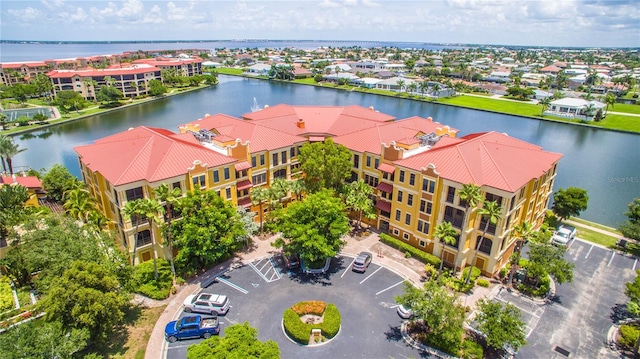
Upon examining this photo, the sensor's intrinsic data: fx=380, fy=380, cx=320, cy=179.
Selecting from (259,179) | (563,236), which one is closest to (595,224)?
(563,236)

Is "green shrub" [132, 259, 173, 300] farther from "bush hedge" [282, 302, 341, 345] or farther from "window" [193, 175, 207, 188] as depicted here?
"bush hedge" [282, 302, 341, 345]

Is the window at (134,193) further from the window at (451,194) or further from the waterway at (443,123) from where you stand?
the waterway at (443,123)

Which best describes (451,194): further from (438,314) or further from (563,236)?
(563,236)

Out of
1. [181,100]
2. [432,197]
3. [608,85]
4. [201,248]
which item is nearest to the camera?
[201,248]

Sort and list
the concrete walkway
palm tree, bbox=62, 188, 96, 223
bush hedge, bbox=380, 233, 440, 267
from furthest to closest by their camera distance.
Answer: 1. bush hedge, bbox=380, 233, 440, 267
2. palm tree, bbox=62, 188, 96, 223
3. the concrete walkway

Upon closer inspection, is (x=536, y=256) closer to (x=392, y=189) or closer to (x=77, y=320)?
(x=392, y=189)

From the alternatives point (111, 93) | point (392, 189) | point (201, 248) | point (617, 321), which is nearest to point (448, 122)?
point (392, 189)

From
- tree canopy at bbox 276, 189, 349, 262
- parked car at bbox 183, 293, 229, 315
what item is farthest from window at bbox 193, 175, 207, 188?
parked car at bbox 183, 293, 229, 315
